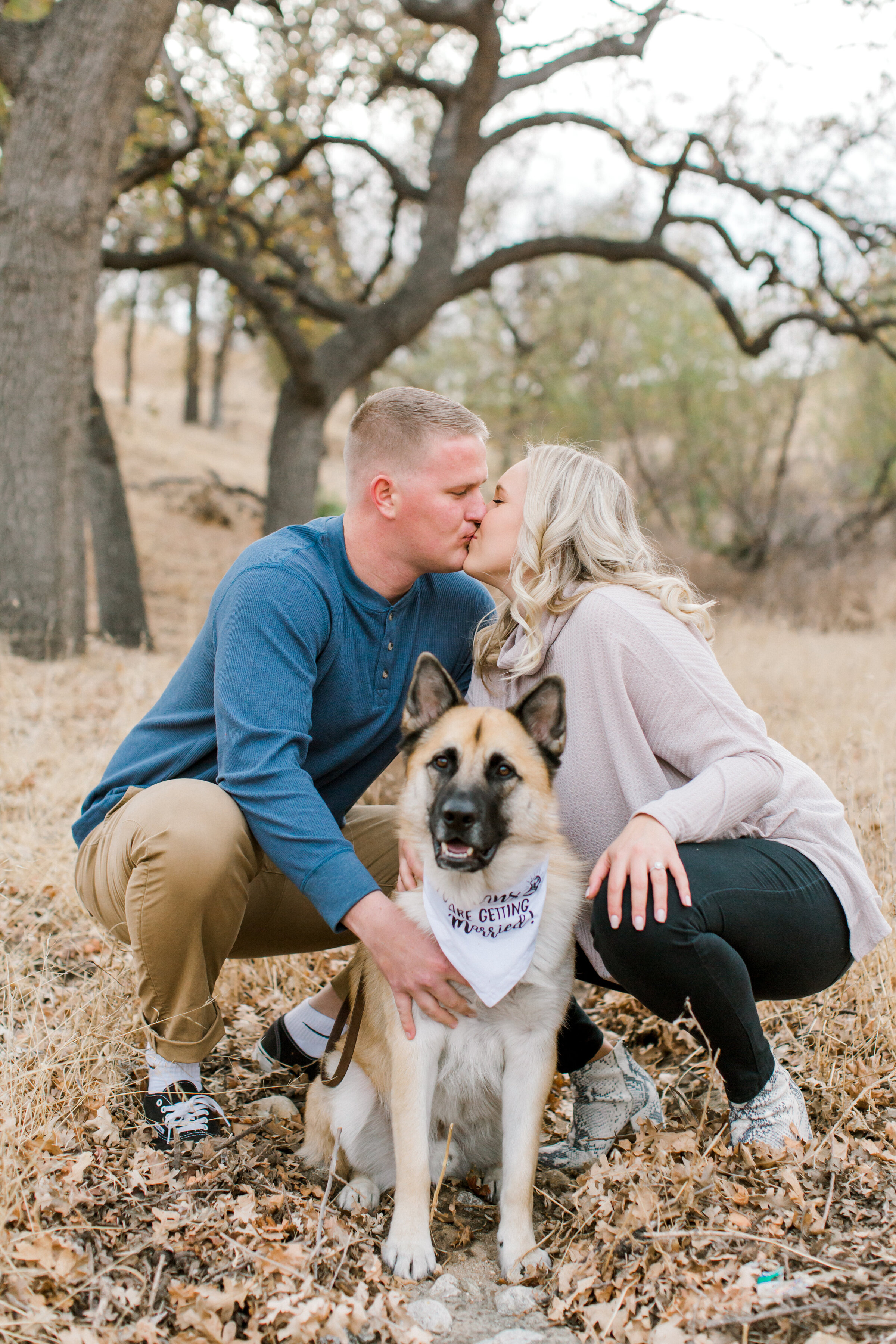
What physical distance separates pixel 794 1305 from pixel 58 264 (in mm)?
7633

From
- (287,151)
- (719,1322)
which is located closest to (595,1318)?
(719,1322)

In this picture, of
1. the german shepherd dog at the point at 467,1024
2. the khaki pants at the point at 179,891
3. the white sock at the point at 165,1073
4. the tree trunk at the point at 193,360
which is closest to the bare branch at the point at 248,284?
the tree trunk at the point at 193,360

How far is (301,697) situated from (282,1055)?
1373 mm

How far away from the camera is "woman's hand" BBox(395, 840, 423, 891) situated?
9.23 ft

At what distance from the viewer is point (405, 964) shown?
2.51 metres

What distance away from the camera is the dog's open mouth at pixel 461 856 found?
246cm

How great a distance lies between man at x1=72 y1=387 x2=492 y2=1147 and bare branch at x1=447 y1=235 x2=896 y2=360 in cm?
718

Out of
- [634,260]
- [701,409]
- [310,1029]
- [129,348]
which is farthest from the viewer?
[129,348]

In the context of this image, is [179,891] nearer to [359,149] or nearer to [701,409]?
[359,149]

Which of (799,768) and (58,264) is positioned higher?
(58,264)

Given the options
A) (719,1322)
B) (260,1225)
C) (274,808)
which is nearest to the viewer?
(719,1322)

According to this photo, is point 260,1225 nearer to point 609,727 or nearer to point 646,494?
point 609,727

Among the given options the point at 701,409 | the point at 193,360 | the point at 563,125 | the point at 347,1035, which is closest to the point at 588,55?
the point at 563,125

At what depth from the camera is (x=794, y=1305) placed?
2029 millimetres
